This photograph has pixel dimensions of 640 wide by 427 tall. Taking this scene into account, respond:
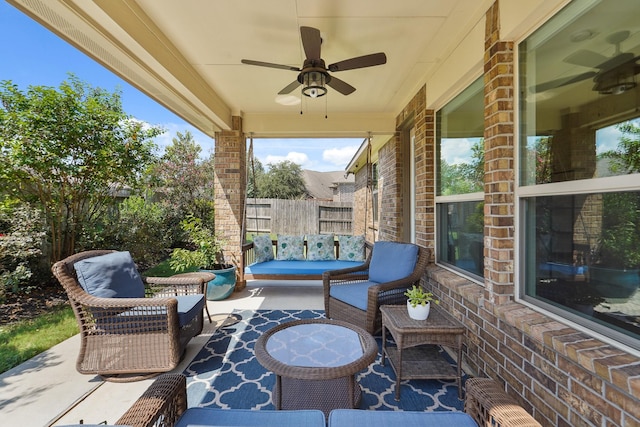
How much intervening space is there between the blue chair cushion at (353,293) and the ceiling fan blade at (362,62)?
2142 millimetres

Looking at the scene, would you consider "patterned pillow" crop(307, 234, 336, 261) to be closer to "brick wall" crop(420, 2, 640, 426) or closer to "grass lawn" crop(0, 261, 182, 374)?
"brick wall" crop(420, 2, 640, 426)

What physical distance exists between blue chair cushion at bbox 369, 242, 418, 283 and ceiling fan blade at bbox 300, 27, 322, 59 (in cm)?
211

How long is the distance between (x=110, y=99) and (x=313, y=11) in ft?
18.7

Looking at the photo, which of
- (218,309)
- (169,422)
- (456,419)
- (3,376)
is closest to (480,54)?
(456,419)

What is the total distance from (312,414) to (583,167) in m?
1.84

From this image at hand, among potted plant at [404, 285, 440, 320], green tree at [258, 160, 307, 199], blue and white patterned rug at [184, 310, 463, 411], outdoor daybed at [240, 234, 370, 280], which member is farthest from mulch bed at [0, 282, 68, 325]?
green tree at [258, 160, 307, 199]

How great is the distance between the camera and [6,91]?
415 centimetres

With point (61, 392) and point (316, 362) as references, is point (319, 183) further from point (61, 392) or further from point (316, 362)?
point (316, 362)

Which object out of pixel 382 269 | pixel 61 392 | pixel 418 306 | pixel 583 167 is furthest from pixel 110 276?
pixel 583 167

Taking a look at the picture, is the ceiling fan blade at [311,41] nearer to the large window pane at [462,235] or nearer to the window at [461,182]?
the window at [461,182]

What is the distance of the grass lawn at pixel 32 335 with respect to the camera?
2.67 metres

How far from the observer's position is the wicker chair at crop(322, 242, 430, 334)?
2.84 meters

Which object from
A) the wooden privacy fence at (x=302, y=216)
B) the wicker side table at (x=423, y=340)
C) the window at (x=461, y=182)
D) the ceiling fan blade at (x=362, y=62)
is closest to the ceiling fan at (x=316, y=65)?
the ceiling fan blade at (x=362, y=62)

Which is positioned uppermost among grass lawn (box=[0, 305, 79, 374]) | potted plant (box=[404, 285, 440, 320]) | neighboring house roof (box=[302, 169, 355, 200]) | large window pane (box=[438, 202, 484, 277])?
neighboring house roof (box=[302, 169, 355, 200])
